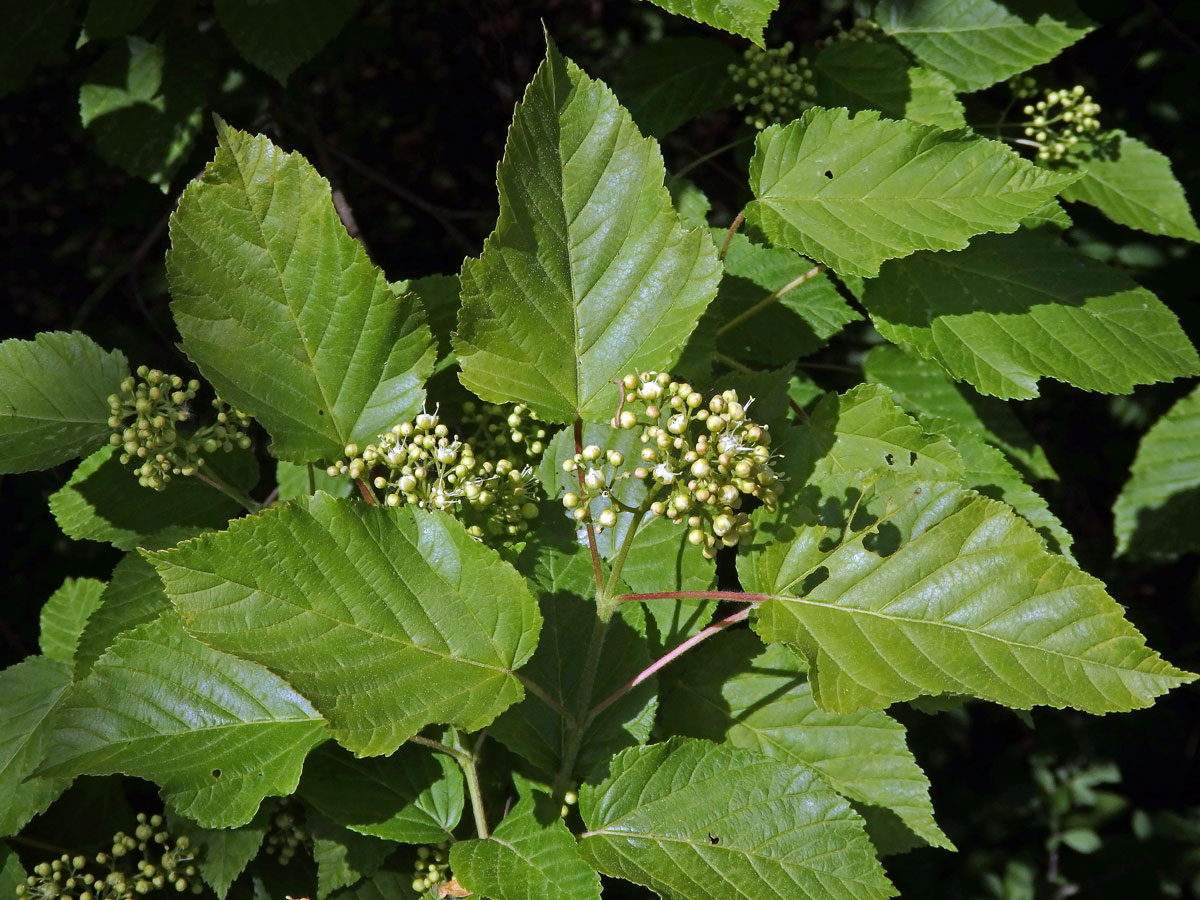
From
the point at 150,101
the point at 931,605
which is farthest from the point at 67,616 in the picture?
the point at 931,605

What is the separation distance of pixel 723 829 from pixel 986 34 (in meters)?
2.36

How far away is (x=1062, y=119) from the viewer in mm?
3000

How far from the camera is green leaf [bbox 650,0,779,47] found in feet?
6.66

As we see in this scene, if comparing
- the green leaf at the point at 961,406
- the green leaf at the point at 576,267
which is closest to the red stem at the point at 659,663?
the green leaf at the point at 576,267

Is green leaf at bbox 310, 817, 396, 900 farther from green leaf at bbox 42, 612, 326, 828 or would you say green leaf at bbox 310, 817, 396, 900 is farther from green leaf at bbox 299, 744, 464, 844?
green leaf at bbox 42, 612, 326, 828

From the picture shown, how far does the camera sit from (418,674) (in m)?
1.64

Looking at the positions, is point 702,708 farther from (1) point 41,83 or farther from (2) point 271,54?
(1) point 41,83

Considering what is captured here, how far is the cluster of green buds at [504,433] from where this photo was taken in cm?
214

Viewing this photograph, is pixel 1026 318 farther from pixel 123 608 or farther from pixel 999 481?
pixel 123 608

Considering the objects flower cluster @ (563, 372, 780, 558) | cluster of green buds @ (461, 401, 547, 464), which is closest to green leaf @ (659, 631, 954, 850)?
flower cluster @ (563, 372, 780, 558)

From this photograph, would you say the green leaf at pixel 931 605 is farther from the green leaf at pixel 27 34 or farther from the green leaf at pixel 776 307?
the green leaf at pixel 27 34

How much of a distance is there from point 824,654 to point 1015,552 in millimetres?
358

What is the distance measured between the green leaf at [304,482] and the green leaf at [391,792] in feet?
1.93

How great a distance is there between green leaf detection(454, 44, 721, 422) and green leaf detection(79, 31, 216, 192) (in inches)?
67.3
